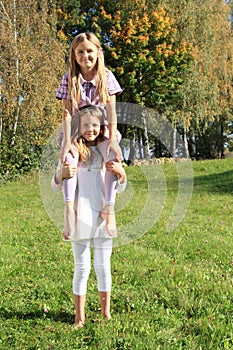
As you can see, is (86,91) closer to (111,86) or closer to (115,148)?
(111,86)

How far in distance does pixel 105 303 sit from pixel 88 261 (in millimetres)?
417

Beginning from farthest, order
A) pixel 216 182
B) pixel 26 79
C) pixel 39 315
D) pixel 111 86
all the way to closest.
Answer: pixel 26 79 < pixel 216 182 < pixel 39 315 < pixel 111 86

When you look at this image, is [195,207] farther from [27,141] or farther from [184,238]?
[27,141]

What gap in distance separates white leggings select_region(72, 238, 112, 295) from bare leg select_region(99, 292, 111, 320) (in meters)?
0.05

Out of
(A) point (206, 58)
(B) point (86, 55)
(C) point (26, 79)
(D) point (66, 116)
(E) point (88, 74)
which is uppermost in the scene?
(A) point (206, 58)

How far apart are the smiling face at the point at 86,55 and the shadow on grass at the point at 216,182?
10257mm

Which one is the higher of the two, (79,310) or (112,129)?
(112,129)

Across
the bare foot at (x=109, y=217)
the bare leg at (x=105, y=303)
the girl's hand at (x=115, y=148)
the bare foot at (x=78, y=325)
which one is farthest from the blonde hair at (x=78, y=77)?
the bare foot at (x=78, y=325)

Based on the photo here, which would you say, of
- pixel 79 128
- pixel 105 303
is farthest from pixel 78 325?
pixel 79 128

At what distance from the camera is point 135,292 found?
401 centimetres

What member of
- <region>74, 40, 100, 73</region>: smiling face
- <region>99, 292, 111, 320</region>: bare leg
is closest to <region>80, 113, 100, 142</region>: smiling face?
<region>74, 40, 100, 73</region>: smiling face

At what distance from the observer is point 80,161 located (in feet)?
9.82

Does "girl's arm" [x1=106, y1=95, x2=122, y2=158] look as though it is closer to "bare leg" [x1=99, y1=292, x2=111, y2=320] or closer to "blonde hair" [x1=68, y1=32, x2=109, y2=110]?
"blonde hair" [x1=68, y1=32, x2=109, y2=110]

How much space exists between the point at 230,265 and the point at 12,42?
1415 cm
